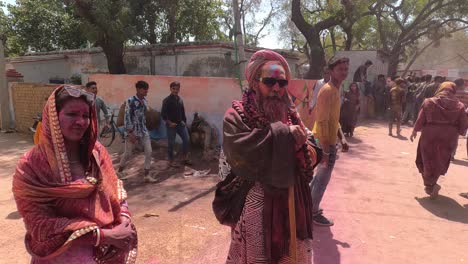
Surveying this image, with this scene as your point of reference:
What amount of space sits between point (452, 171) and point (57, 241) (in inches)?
287

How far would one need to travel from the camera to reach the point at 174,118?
6.95 metres

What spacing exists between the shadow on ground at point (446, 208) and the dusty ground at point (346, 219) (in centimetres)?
1

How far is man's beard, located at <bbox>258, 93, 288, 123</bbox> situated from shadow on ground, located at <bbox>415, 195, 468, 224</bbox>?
368cm

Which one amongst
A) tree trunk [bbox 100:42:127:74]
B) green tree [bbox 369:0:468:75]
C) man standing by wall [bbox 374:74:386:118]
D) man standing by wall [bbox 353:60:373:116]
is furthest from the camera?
green tree [bbox 369:0:468:75]

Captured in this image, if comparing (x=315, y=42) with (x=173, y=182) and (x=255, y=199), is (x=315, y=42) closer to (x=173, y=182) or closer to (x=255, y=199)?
(x=173, y=182)

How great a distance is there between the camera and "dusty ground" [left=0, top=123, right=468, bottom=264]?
12.0 ft

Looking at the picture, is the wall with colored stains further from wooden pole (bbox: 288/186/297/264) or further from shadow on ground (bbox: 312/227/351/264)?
wooden pole (bbox: 288/186/297/264)

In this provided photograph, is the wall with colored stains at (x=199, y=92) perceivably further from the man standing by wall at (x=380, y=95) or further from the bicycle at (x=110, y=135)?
the man standing by wall at (x=380, y=95)

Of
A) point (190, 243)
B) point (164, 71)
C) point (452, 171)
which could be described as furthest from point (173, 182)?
point (164, 71)

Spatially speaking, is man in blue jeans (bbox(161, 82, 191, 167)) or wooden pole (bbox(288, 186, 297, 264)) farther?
man in blue jeans (bbox(161, 82, 191, 167))

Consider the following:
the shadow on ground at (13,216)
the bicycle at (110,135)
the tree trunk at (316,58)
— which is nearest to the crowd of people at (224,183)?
the shadow on ground at (13,216)

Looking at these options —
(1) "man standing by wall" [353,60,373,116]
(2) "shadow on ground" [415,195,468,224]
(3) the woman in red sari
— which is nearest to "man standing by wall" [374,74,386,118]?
(1) "man standing by wall" [353,60,373,116]

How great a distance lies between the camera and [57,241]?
→ 176 cm

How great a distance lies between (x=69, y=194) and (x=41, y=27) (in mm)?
21487
